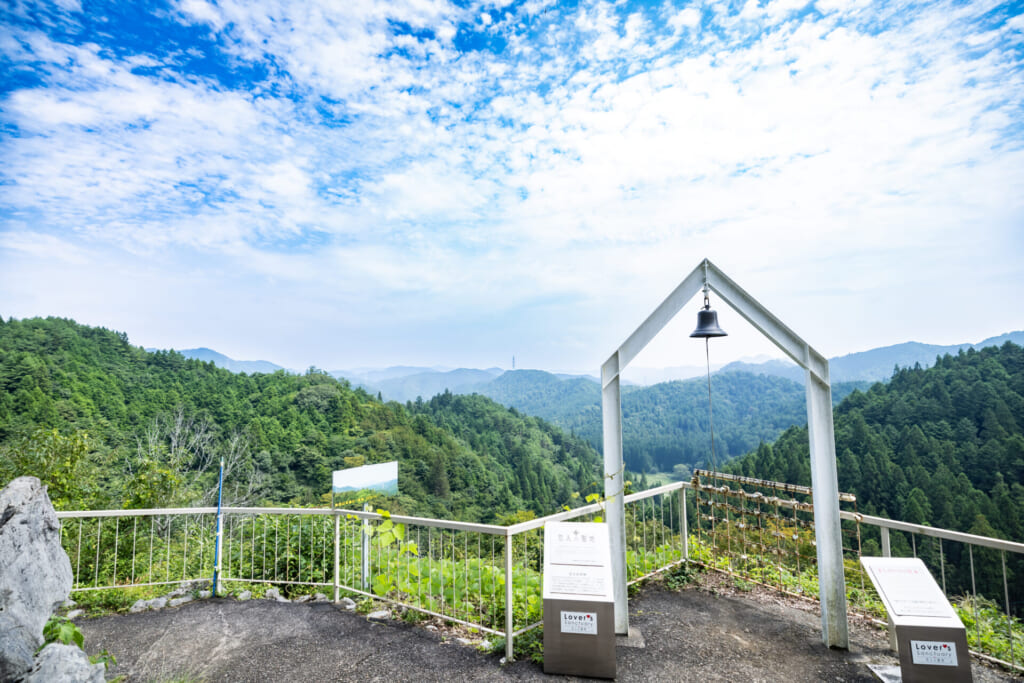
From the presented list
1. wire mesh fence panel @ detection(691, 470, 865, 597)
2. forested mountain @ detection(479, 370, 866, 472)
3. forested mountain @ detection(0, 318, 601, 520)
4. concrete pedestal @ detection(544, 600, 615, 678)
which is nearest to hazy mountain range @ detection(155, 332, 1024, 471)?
forested mountain @ detection(479, 370, 866, 472)

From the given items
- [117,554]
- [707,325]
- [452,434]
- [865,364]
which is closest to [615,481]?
[707,325]

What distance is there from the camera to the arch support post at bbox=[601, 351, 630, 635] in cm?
401

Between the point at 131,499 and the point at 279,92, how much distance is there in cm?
1333

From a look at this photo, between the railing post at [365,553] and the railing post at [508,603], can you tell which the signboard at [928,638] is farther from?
the railing post at [365,553]

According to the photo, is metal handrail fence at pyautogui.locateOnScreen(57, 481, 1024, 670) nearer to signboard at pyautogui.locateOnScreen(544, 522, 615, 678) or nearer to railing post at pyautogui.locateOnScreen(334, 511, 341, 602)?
railing post at pyautogui.locateOnScreen(334, 511, 341, 602)

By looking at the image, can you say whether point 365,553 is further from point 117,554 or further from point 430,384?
point 430,384

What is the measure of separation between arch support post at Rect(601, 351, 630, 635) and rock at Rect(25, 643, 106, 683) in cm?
360

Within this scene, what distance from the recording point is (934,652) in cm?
310

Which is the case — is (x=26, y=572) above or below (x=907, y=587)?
above

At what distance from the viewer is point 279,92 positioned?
1556cm

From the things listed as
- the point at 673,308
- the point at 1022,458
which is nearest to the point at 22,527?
the point at 673,308

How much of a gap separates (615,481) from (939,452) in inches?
848

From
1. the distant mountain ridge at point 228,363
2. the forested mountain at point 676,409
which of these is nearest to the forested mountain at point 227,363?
the distant mountain ridge at point 228,363

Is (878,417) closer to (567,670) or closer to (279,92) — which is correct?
(567,670)
